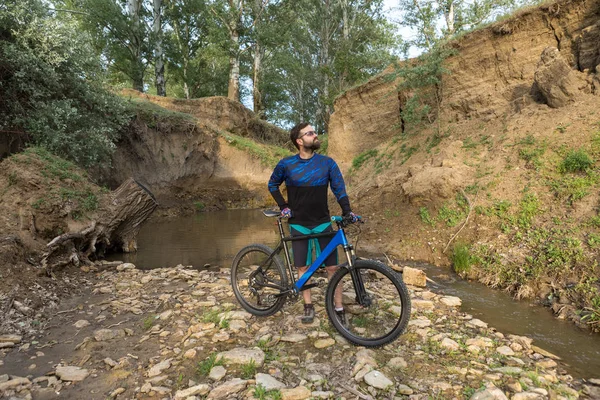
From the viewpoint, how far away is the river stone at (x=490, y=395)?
8.60 feet


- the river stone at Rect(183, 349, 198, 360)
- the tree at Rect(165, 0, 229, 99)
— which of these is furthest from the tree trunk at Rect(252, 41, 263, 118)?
the river stone at Rect(183, 349, 198, 360)

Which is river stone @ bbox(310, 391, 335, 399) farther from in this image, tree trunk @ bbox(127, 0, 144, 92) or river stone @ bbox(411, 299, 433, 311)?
tree trunk @ bbox(127, 0, 144, 92)

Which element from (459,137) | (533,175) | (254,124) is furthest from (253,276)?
(254,124)

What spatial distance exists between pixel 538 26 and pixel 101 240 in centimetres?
1446

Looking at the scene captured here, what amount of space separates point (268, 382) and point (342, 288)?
1543 millimetres

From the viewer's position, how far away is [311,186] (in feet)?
12.2

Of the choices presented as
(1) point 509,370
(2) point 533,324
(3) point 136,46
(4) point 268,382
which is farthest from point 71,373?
(3) point 136,46

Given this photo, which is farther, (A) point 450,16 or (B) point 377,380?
(A) point 450,16

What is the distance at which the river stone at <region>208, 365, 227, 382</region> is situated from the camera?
2.97 meters

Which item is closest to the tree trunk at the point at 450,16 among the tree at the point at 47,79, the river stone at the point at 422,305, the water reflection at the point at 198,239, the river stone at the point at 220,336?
the water reflection at the point at 198,239

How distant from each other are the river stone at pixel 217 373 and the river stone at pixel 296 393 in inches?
24.4

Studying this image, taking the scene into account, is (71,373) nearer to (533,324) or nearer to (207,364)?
(207,364)

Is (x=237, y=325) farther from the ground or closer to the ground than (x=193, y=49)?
closer to the ground

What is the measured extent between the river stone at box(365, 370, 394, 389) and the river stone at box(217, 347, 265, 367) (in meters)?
1.02
